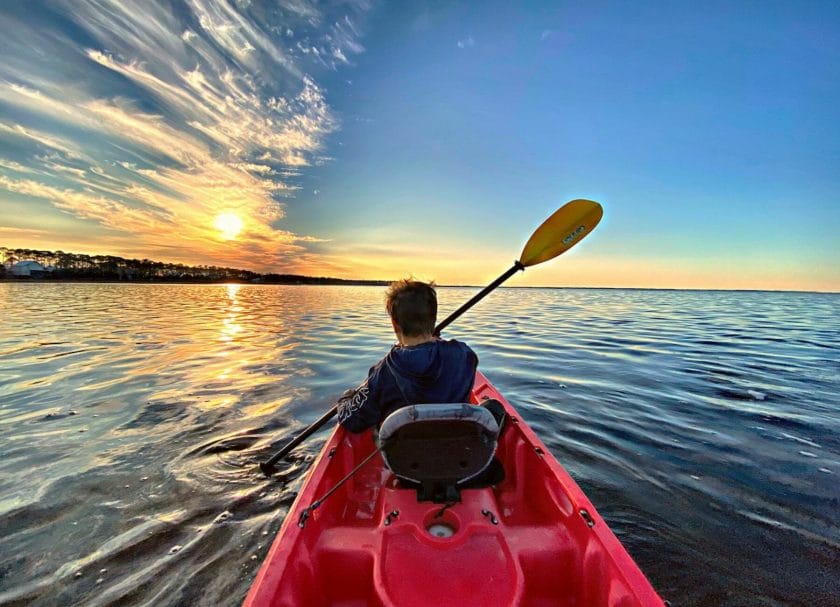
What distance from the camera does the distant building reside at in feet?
276

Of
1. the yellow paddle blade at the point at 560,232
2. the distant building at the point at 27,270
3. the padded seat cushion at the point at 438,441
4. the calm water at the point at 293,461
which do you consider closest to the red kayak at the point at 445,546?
the padded seat cushion at the point at 438,441

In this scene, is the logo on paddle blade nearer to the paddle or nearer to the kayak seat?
the paddle

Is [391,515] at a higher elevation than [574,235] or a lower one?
lower

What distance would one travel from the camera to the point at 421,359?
2.41 metres

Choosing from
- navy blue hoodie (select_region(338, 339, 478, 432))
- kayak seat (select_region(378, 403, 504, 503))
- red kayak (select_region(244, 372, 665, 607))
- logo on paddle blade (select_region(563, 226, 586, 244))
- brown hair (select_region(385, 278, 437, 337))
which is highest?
logo on paddle blade (select_region(563, 226, 586, 244))

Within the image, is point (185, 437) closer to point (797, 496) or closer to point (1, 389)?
point (1, 389)

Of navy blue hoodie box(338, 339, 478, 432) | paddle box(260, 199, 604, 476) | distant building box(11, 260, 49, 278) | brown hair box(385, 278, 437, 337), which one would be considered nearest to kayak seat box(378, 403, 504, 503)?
navy blue hoodie box(338, 339, 478, 432)

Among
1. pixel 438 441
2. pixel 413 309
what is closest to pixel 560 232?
pixel 413 309

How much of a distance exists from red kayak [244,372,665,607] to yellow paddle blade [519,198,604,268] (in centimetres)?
316

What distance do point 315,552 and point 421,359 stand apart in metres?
1.28

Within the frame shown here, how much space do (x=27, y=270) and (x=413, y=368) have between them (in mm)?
120694

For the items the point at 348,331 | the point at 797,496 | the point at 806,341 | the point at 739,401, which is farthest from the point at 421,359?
the point at 806,341

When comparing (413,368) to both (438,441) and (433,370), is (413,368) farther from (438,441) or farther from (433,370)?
(438,441)

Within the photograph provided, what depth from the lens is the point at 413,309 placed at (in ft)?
8.48
